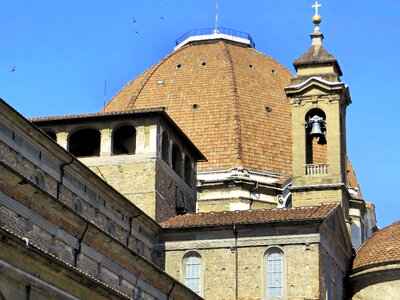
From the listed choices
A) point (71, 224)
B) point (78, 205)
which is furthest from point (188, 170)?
point (71, 224)

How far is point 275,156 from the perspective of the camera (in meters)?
72.1

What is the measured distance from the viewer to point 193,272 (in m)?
50.7

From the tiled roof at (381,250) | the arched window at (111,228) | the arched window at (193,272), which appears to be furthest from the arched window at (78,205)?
the tiled roof at (381,250)

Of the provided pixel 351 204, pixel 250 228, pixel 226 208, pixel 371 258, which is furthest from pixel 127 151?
pixel 351 204

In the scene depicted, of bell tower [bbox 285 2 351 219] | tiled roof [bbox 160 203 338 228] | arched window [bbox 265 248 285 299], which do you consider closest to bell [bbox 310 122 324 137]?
bell tower [bbox 285 2 351 219]

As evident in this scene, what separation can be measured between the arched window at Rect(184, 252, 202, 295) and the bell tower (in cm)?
895

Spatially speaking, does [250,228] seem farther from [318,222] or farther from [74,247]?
[74,247]

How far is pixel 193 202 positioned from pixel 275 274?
950cm

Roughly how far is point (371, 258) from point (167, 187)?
9239 millimetres

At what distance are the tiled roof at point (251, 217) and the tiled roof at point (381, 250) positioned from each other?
329cm

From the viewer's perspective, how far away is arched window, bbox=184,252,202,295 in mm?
50312

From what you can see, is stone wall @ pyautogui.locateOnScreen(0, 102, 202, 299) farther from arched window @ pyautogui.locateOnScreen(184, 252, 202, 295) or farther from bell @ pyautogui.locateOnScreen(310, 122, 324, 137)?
bell @ pyautogui.locateOnScreen(310, 122, 324, 137)

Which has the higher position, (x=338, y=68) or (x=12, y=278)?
(x=338, y=68)

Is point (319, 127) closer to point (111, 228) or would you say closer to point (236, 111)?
point (236, 111)
